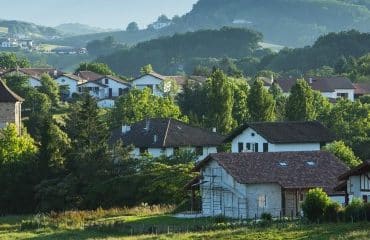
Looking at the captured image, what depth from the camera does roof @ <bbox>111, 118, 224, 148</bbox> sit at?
3270 inches

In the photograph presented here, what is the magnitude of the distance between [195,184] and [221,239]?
20.1 m

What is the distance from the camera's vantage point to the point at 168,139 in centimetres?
8331

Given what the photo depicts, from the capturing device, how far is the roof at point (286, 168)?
59.1 metres

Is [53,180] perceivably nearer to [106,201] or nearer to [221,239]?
[106,201]

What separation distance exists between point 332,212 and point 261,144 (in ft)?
91.8

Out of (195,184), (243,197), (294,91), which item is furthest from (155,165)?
(294,91)

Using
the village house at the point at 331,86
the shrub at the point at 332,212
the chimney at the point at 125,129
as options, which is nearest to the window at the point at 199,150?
the chimney at the point at 125,129

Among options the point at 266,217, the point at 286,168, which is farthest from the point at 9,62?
the point at 266,217

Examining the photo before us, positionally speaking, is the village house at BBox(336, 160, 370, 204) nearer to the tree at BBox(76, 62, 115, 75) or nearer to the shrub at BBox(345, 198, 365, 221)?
the shrub at BBox(345, 198, 365, 221)

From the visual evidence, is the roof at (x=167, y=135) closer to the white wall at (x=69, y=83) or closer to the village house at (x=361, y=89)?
the village house at (x=361, y=89)

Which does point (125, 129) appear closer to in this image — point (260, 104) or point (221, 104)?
point (221, 104)

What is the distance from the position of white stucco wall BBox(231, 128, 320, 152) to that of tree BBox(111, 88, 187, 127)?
69.4ft

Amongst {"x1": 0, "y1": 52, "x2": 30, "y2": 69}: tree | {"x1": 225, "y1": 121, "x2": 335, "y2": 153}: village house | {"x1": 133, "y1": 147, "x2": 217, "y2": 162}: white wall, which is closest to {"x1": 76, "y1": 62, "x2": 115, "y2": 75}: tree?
{"x1": 0, "y1": 52, "x2": 30, "y2": 69}: tree

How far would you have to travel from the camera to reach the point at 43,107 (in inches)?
4530
